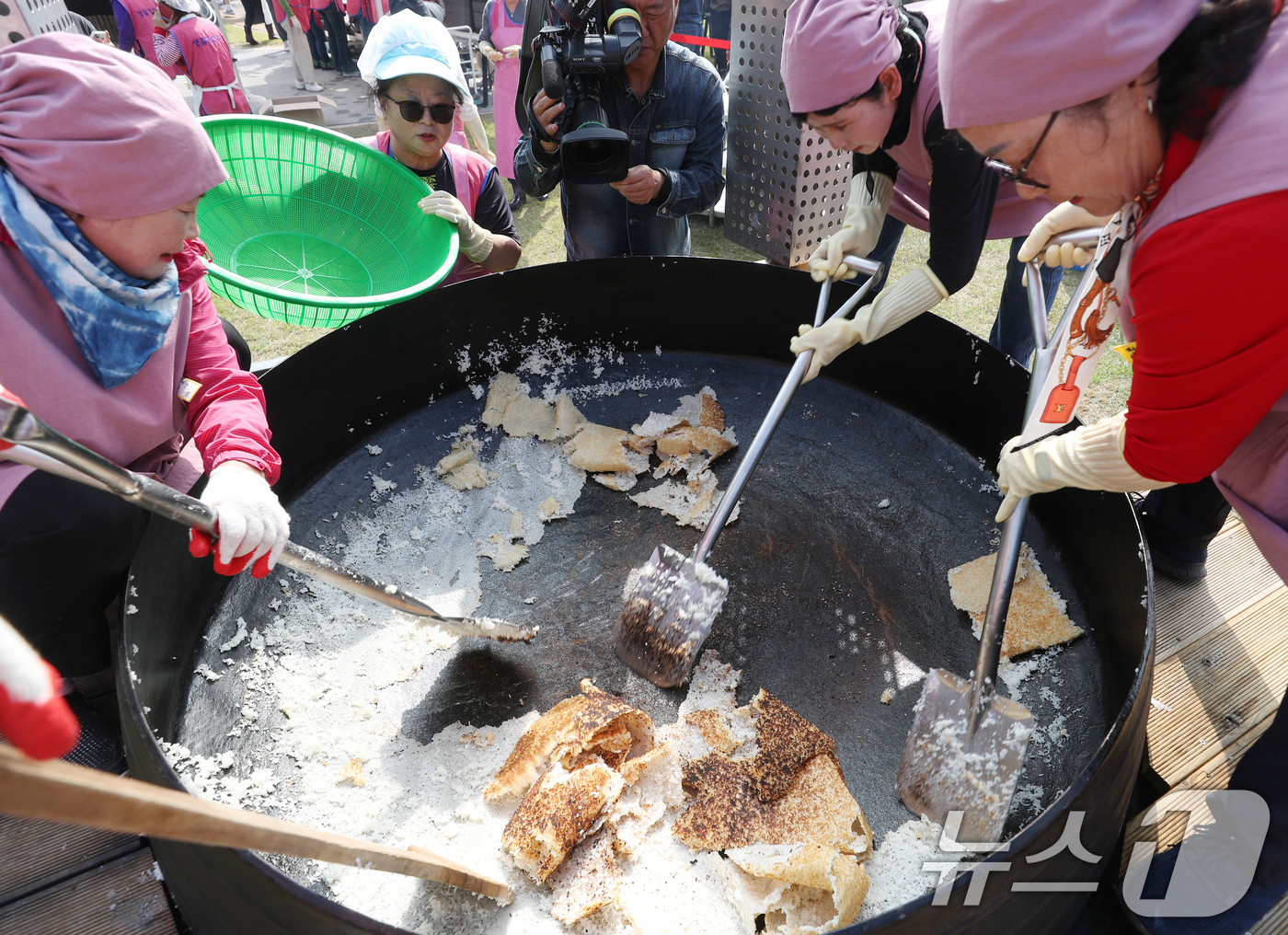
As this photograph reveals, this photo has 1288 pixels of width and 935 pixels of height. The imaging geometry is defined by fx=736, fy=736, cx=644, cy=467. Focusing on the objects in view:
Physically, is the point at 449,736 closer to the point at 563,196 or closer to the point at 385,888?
the point at 385,888

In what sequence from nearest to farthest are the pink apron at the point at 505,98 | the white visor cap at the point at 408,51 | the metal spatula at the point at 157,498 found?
1. the metal spatula at the point at 157,498
2. the white visor cap at the point at 408,51
3. the pink apron at the point at 505,98

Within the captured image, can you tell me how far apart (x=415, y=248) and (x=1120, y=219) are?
199 cm

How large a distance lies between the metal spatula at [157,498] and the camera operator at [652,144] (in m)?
1.39

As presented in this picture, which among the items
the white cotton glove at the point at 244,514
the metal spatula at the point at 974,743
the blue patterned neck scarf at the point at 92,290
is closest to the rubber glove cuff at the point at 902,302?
the metal spatula at the point at 974,743

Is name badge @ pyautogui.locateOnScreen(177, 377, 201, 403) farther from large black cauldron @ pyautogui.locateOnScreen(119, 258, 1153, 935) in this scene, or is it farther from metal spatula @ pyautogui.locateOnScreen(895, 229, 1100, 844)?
metal spatula @ pyautogui.locateOnScreen(895, 229, 1100, 844)

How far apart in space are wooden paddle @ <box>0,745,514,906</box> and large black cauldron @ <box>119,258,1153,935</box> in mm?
219

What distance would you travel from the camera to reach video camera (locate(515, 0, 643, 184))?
1962 millimetres

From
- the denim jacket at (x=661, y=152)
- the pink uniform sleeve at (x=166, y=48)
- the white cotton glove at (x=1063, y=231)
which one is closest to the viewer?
the white cotton glove at (x=1063, y=231)

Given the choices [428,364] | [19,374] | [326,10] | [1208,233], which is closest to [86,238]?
[19,374]

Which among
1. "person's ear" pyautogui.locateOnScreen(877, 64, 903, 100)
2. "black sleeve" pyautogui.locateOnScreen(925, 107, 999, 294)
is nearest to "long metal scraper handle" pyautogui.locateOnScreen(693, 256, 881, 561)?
"black sleeve" pyautogui.locateOnScreen(925, 107, 999, 294)

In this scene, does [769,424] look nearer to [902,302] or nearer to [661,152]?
[902,302]

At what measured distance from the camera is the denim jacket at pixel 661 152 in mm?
2326

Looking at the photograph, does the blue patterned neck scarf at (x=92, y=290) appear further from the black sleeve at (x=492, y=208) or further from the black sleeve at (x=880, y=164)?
the black sleeve at (x=880, y=164)
